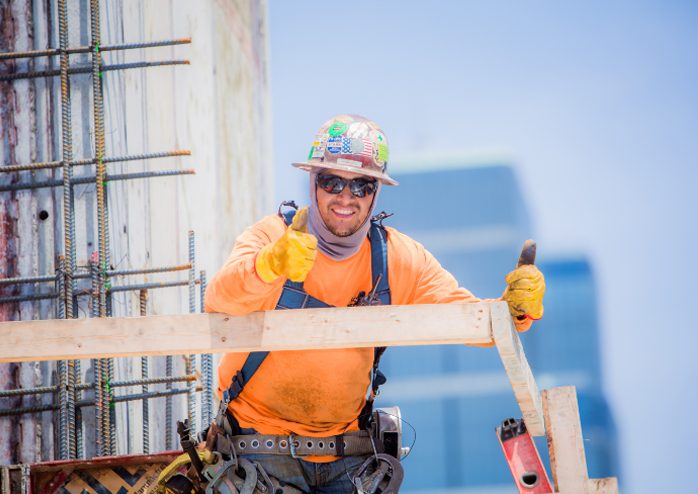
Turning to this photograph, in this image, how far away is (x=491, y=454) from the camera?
102 meters

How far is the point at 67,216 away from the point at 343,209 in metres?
2.53

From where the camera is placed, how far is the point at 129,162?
7445mm

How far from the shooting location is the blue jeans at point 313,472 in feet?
16.6

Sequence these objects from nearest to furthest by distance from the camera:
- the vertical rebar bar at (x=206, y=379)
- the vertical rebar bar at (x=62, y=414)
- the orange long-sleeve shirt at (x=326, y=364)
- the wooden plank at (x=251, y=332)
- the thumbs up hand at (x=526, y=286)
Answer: the wooden plank at (x=251, y=332)
the thumbs up hand at (x=526, y=286)
the orange long-sleeve shirt at (x=326, y=364)
the vertical rebar bar at (x=62, y=414)
the vertical rebar bar at (x=206, y=379)

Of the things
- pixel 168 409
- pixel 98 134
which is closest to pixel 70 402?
pixel 168 409

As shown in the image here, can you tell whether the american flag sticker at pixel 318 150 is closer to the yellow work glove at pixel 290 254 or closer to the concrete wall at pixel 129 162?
the yellow work glove at pixel 290 254

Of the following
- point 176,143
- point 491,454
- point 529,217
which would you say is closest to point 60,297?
point 176,143

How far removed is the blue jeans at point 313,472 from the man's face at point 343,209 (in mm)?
1180

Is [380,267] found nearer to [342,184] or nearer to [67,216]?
[342,184]

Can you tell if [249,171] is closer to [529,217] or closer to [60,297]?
[60,297]

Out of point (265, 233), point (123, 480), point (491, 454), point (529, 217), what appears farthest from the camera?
point (529, 217)

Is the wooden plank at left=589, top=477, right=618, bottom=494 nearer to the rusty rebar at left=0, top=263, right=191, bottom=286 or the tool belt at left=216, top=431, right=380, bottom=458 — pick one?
the tool belt at left=216, top=431, right=380, bottom=458

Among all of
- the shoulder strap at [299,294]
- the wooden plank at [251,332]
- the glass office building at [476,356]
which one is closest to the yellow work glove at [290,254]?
the wooden plank at [251,332]

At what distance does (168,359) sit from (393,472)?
8.80 ft
